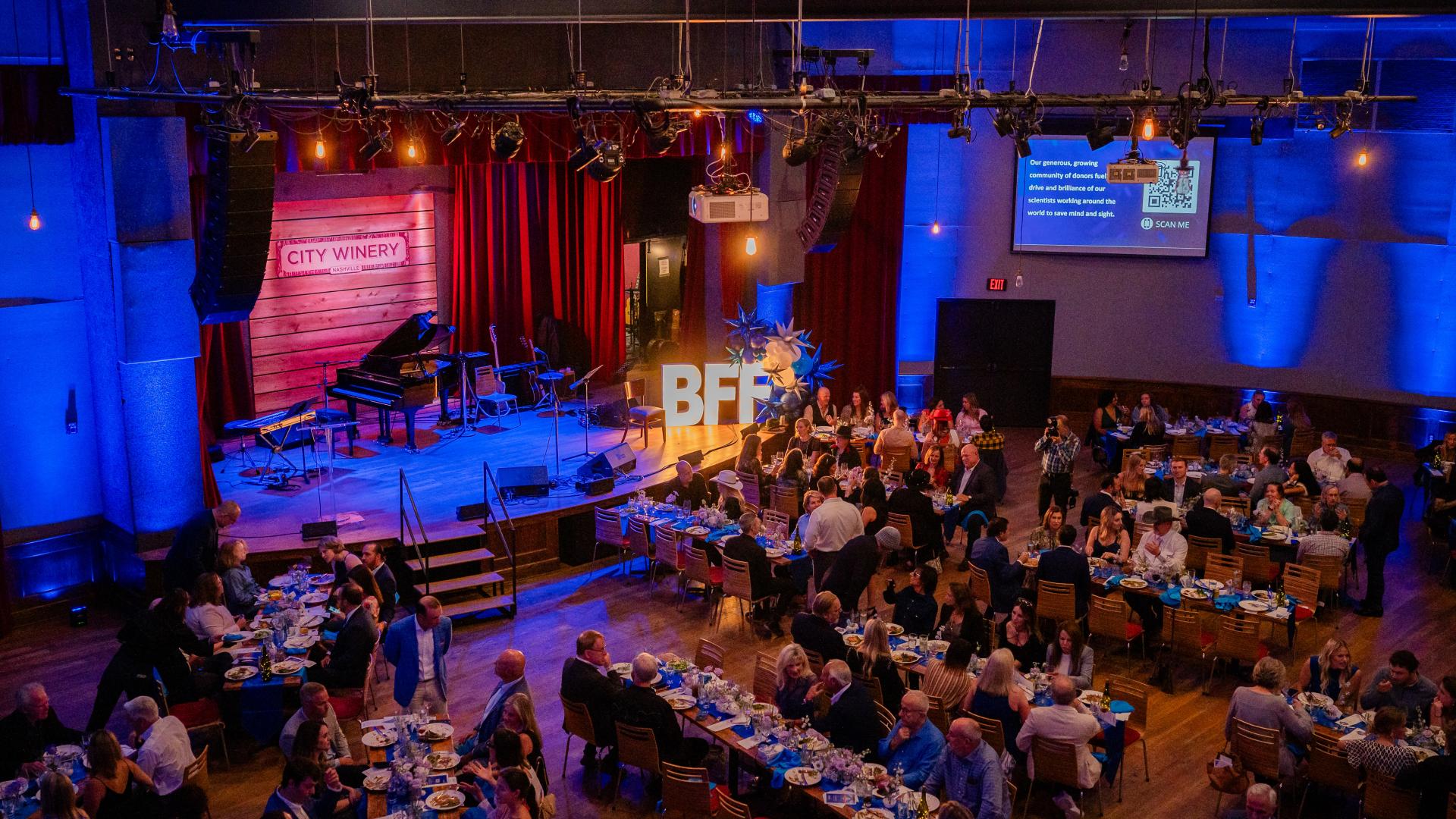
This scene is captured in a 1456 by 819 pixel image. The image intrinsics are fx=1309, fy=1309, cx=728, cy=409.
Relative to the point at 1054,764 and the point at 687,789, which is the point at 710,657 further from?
the point at 1054,764

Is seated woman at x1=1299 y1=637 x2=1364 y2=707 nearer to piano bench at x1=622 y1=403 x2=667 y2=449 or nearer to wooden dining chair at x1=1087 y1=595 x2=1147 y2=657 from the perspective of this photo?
wooden dining chair at x1=1087 y1=595 x2=1147 y2=657

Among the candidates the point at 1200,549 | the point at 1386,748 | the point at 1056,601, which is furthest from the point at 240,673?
the point at 1200,549

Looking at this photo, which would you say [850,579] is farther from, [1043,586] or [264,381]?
[264,381]

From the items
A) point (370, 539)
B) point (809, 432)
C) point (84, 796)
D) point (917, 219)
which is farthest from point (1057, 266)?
point (84, 796)

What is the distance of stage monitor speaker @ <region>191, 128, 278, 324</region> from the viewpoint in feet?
32.7

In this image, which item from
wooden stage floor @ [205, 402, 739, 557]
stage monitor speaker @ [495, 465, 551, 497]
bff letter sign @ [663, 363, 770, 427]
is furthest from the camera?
bff letter sign @ [663, 363, 770, 427]

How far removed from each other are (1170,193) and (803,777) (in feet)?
39.6

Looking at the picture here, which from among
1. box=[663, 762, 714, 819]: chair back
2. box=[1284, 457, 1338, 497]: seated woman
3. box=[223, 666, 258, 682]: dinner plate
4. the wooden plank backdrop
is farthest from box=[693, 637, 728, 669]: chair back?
the wooden plank backdrop

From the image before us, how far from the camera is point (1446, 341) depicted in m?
16.0

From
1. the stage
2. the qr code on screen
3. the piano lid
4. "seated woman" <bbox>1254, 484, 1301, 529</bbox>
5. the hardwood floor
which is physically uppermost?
the qr code on screen

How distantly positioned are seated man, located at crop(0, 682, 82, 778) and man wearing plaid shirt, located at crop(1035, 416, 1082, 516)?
9.02 m

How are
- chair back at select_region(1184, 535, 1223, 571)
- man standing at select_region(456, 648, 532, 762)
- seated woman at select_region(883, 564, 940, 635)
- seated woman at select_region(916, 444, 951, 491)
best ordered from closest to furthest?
man standing at select_region(456, 648, 532, 762), seated woman at select_region(883, 564, 940, 635), chair back at select_region(1184, 535, 1223, 571), seated woman at select_region(916, 444, 951, 491)

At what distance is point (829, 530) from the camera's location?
10.9 meters

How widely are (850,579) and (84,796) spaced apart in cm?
564
